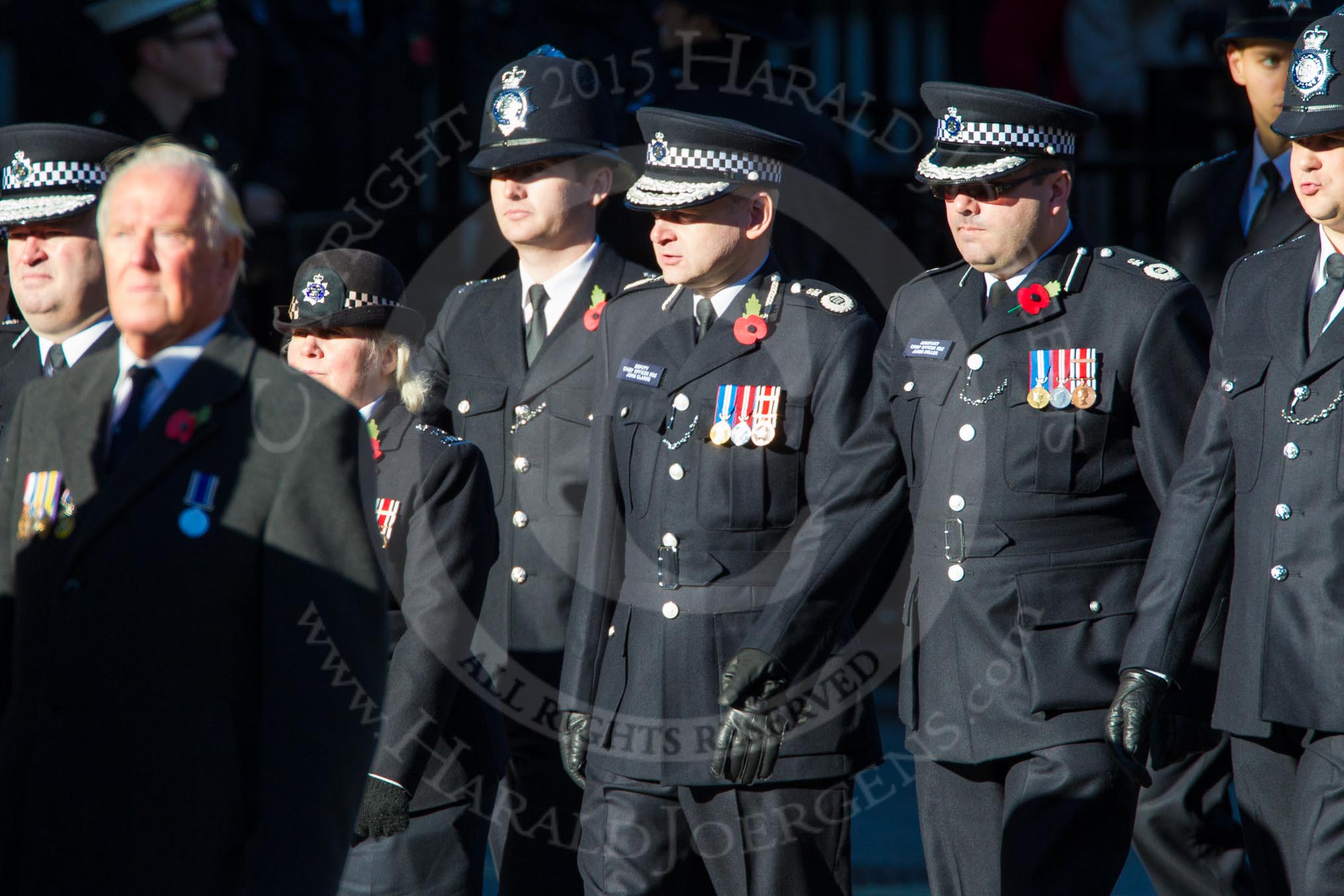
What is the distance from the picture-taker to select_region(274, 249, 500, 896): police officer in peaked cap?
165 inches

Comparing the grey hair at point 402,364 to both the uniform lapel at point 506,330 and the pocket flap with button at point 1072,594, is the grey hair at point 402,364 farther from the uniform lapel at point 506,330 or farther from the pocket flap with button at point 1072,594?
the pocket flap with button at point 1072,594

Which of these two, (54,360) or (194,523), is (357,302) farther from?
(194,523)

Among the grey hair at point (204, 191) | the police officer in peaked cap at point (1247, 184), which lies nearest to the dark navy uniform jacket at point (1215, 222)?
the police officer in peaked cap at point (1247, 184)

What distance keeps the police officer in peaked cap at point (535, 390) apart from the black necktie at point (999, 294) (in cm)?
114

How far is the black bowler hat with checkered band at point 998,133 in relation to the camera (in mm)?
→ 4254

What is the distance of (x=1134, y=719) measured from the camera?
149 inches

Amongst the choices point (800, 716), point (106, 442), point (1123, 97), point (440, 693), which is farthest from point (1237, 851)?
point (1123, 97)

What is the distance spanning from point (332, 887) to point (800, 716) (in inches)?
62.8

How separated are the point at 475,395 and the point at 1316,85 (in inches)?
92.6

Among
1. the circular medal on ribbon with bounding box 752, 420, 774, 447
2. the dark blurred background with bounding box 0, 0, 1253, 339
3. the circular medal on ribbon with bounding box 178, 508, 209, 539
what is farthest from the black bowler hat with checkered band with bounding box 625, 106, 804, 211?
the dark blurred background with bounding box 0, 0, 1253, 339

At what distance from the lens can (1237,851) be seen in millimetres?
4965

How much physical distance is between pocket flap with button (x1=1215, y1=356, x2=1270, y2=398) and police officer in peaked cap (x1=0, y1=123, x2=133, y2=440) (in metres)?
2.45

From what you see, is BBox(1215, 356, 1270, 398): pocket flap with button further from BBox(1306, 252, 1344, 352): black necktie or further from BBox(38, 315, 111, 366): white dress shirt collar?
BBox(38, 315, 111, 366): white dress shirt collar

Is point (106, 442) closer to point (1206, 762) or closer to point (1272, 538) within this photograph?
point (1272, 538)
